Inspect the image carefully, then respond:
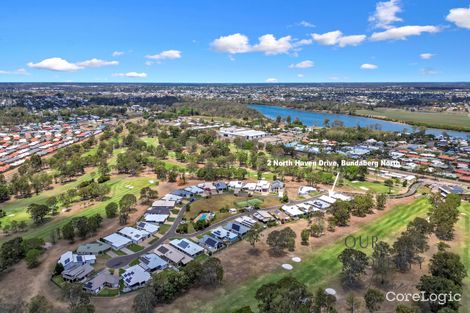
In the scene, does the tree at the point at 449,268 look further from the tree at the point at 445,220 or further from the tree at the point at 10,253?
the tree at the point at 10,253

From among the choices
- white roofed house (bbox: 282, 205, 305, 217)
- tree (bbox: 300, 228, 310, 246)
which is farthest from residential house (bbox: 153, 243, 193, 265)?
white roofed house (bbox: 282, 205, 305, 217)

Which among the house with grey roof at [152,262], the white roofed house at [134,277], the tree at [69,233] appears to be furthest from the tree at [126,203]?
the white roofed house at [134,277]

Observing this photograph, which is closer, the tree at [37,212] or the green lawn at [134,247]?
the green lawn at [134,247]

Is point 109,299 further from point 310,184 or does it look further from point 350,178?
point 350,178

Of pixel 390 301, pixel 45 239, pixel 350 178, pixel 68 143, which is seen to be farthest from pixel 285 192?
pixel 68 143

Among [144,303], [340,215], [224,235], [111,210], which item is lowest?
[224,235]

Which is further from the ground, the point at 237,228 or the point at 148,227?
the point at 237,228

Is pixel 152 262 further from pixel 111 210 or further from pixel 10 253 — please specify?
pixel 111 210

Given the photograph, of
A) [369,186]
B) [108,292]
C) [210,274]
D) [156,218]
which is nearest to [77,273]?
[108,292]
